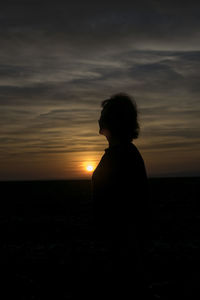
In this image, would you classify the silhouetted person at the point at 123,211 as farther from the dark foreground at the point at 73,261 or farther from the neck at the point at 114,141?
the dark foreground at the point at 73,261

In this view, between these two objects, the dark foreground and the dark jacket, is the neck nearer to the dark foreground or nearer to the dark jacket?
the dark jacket

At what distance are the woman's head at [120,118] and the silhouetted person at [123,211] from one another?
188mm

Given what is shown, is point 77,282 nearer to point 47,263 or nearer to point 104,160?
point 47,263

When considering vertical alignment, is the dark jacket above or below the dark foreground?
above

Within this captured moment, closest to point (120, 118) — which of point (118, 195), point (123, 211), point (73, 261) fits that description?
point (118, 195)

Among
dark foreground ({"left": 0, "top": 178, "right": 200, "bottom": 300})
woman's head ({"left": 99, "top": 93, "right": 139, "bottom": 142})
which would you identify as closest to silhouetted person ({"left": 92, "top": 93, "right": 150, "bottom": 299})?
woman's head ({"left": 99, "top": 93, "right": 139, "bottom": 142})

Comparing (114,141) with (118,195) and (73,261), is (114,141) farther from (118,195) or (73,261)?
(73,261)

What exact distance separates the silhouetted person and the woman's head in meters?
0.19

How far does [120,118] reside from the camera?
388cm

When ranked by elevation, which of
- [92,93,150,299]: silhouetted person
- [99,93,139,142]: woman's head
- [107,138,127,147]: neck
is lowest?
[92,93,150,299]: silhouetted person

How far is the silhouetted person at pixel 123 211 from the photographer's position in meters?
3.53

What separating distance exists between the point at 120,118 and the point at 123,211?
3.15 feet

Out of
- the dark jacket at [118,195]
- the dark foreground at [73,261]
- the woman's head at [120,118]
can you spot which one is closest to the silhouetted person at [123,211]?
the dark jacket at [118,195]

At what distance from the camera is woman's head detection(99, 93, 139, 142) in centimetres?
386
